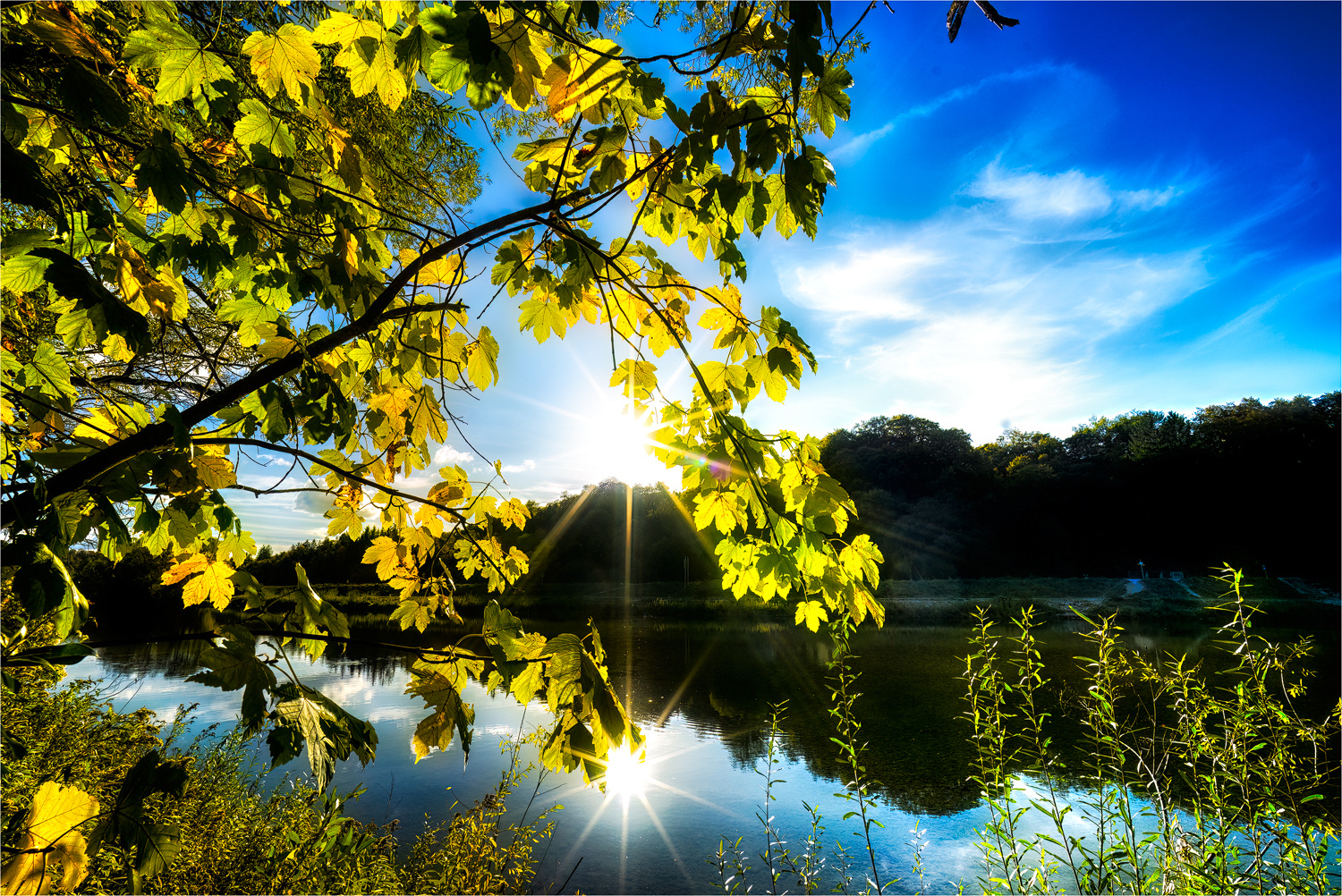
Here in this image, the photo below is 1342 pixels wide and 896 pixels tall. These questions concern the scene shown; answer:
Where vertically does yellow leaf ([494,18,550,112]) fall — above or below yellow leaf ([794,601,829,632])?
above

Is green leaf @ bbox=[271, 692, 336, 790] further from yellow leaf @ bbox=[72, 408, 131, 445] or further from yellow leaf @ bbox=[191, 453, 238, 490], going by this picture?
yellow leaf @ bbox=[72, 408, 131, 445]

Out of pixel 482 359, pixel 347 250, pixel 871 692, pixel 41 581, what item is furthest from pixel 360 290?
pixel 871 692

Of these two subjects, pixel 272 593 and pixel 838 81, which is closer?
pixel 838 81

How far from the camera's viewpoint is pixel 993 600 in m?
15.9

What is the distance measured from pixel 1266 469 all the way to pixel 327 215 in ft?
120

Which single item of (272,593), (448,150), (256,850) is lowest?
(256,850)

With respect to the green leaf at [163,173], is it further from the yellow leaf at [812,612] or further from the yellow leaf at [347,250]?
the yellow leaf at [812,612]

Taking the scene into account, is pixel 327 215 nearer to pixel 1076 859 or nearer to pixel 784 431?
pixel 784 431

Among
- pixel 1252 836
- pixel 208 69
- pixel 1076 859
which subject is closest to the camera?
pixel 208 69

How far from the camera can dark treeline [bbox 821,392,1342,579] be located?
24.2 metres

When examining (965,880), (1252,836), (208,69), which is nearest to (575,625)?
(965,880)

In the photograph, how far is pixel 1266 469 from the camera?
2461cm

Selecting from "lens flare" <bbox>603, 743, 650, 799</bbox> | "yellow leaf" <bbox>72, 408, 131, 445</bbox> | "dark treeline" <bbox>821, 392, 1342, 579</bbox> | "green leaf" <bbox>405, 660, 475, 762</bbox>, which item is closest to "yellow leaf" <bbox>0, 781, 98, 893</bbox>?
"green leaf" <bbox>405, 660, 475, 762</bbox>

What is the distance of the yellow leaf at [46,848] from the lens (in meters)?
0.66
